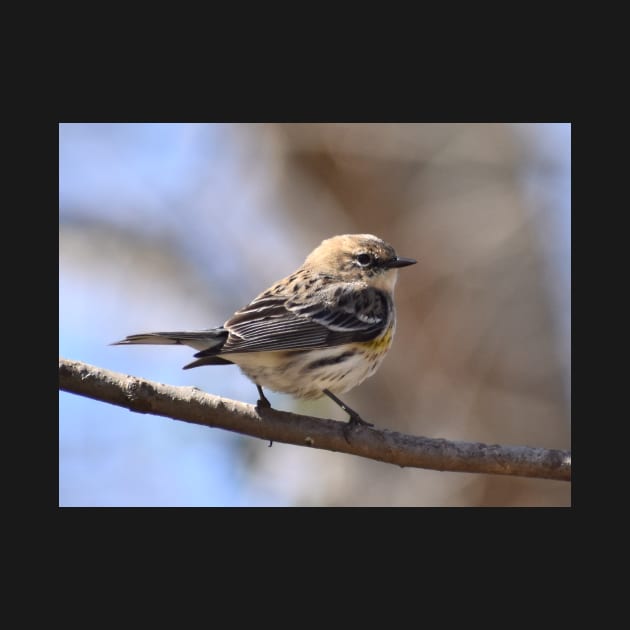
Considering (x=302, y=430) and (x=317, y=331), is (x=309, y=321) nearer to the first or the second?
Answer: (x=317, y=331)

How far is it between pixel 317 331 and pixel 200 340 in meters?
1.18

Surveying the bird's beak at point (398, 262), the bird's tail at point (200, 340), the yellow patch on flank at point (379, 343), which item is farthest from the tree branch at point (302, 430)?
the bird's beak at point (398, 262)

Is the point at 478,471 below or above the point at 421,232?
below

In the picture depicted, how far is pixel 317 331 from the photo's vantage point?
7609mm

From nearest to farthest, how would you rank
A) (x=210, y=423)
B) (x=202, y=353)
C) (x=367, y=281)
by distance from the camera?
(x=210, y=423) → (x=202, y=353) → (x=367, y=281)

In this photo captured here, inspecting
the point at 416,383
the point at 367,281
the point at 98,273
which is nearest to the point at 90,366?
the point at 367,281

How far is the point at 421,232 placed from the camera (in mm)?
12664

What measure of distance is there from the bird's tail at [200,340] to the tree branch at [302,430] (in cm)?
75

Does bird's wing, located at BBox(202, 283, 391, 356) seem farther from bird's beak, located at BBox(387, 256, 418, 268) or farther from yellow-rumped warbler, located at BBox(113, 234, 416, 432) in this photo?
bird's beak, located at BBox(387, 256, 418, 268)

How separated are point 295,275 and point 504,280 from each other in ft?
16.0

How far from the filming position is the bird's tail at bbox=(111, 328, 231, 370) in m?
6.61

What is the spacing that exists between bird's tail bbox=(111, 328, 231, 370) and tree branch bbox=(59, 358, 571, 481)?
0.75 m

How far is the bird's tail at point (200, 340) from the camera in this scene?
6.61 m

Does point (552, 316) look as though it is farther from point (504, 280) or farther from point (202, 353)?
point (202, 353)
